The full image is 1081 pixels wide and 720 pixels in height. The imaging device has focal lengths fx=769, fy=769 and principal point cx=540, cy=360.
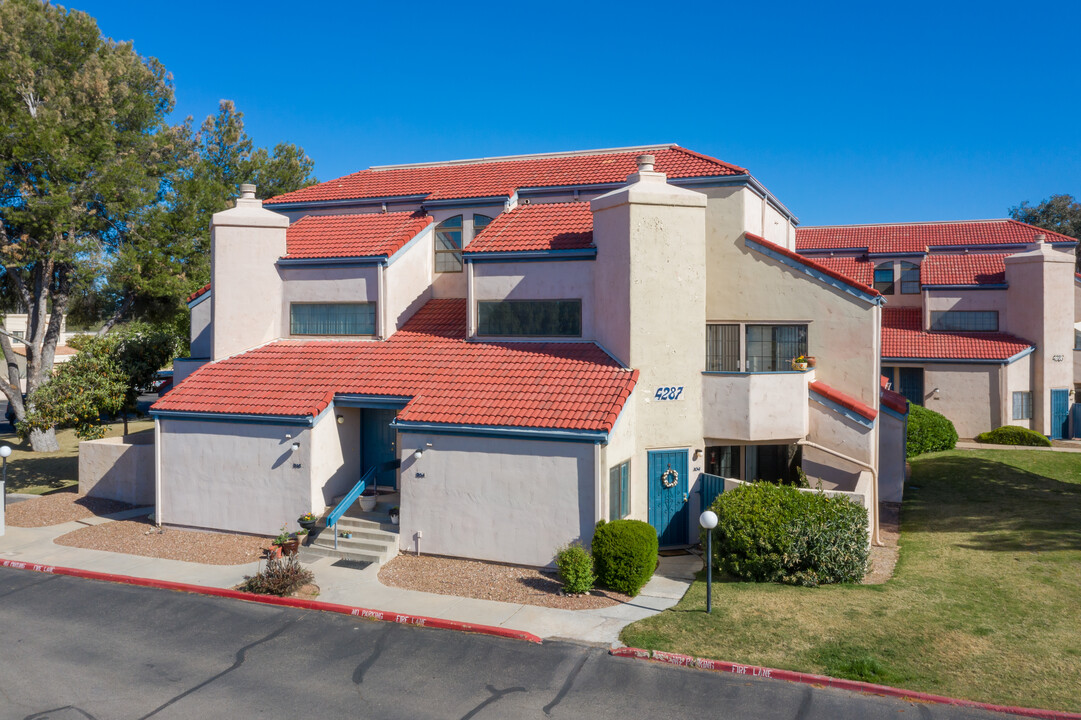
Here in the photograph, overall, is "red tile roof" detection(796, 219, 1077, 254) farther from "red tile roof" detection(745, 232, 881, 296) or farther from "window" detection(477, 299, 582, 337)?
"window" detection(477, 299, 582, 337)

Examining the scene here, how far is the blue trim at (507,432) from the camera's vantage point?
1597cm

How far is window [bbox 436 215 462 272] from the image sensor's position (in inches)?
976

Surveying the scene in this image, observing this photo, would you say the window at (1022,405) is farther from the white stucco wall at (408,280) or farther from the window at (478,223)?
the white stucco wall at (408,280)

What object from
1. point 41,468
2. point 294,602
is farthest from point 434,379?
point 41,468

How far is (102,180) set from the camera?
1308 inches

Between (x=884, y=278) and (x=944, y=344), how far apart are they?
5.80 meters

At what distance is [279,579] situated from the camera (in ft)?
49.8

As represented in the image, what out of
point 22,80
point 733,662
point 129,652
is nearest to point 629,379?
point 733,662

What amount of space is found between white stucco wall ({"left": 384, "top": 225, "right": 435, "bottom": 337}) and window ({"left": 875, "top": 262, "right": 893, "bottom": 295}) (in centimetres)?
2777

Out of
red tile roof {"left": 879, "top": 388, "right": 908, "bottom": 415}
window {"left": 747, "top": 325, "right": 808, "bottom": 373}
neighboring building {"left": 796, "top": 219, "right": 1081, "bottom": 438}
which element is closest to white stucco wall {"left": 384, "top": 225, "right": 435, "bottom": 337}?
→ window {"left": 747, "top": 325, "right": 808, "bottom": 373}

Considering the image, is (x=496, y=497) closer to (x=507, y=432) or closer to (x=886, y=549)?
(x=507, y=432)

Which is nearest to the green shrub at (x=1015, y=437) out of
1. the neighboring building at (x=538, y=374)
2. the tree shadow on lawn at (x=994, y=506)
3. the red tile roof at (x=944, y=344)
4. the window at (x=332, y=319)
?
the red tile roof at (x=944, y=344)

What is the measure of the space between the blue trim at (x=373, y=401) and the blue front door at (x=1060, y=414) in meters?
33.9

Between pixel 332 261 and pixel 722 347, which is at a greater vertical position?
pixel 332 261
